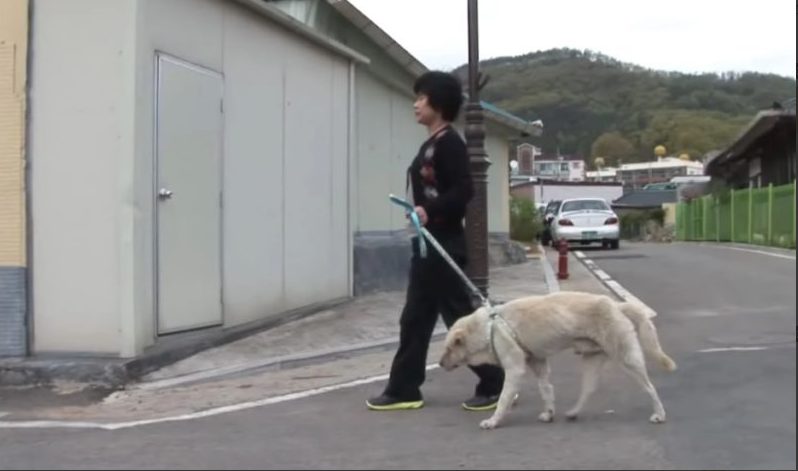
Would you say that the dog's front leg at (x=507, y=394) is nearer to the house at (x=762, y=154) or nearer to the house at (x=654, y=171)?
the house at (x=762, y=154)

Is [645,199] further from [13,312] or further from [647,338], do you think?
[647,338]

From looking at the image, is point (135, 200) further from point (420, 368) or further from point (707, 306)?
point (707, 306)

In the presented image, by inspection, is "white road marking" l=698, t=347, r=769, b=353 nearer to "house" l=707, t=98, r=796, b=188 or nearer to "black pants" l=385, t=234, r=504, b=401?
"black pants" l=385, t=234, r=504, b=401

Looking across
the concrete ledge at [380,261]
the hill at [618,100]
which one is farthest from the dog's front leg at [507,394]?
the hill at [618,100]

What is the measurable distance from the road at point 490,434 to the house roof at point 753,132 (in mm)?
12818

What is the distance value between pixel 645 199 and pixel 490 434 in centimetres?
6314

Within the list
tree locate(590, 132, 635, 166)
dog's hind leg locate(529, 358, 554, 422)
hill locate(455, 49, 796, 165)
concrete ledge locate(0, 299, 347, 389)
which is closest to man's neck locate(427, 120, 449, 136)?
dog's hind leg locate(529, 358, 554, 422)

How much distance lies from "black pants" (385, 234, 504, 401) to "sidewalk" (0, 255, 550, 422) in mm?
1166

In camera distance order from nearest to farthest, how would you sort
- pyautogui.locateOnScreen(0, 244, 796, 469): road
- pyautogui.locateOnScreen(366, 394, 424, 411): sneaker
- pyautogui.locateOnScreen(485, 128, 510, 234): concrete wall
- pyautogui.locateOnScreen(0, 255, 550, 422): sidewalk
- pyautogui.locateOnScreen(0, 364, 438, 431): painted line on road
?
pyautogui.locateOnScreen(0, 244, 796, 469): road < pyautogui.locateOnScreen(0, 364, 438, 431): painted line on road < pyautogui.locateOnScreen(366, 394, 424, 411): sneaker < pyautogui.locateOnScreen(0, 255, 550, 422): sidewalk < pyautogui.locateOnScreen(485, 128, 510, 234): concrete wall

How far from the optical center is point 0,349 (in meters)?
8.02

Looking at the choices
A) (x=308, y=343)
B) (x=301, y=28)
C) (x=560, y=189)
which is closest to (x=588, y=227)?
(x=301, y=28)

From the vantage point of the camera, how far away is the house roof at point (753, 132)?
886 inches

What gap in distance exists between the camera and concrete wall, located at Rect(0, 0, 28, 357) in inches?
314

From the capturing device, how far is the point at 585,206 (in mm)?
29734
